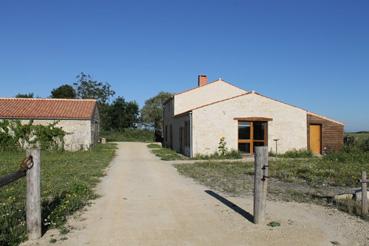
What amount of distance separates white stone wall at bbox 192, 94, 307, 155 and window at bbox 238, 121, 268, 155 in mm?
375

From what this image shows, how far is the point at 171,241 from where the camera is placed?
6402 millimetres

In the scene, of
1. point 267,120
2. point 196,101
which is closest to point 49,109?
point 196,101

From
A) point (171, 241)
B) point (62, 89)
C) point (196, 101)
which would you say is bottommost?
point (171, 241)

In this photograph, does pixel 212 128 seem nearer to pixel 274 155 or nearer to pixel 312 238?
pixel 274 155

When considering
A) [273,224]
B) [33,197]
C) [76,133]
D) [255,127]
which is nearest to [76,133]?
[76,133]

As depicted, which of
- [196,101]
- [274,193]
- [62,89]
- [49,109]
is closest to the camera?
[274,193]

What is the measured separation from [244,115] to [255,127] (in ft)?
3.83

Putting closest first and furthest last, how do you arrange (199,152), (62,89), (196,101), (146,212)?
(146,212)
(199,152)
(196,101)
(62,89)

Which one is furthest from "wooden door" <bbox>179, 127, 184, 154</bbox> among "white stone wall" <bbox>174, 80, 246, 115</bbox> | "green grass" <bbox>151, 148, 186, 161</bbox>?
"white stone wall" <bbox>174, 80, 246, 115</bbox>

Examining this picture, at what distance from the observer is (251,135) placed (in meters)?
26.5

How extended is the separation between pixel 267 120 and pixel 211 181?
13466 millimetres

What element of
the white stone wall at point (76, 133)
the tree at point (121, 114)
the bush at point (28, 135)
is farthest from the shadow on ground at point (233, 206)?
the tree at point (121, 114)

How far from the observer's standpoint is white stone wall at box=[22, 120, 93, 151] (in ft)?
101

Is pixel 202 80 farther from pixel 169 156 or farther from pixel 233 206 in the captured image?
pixel 233 206
